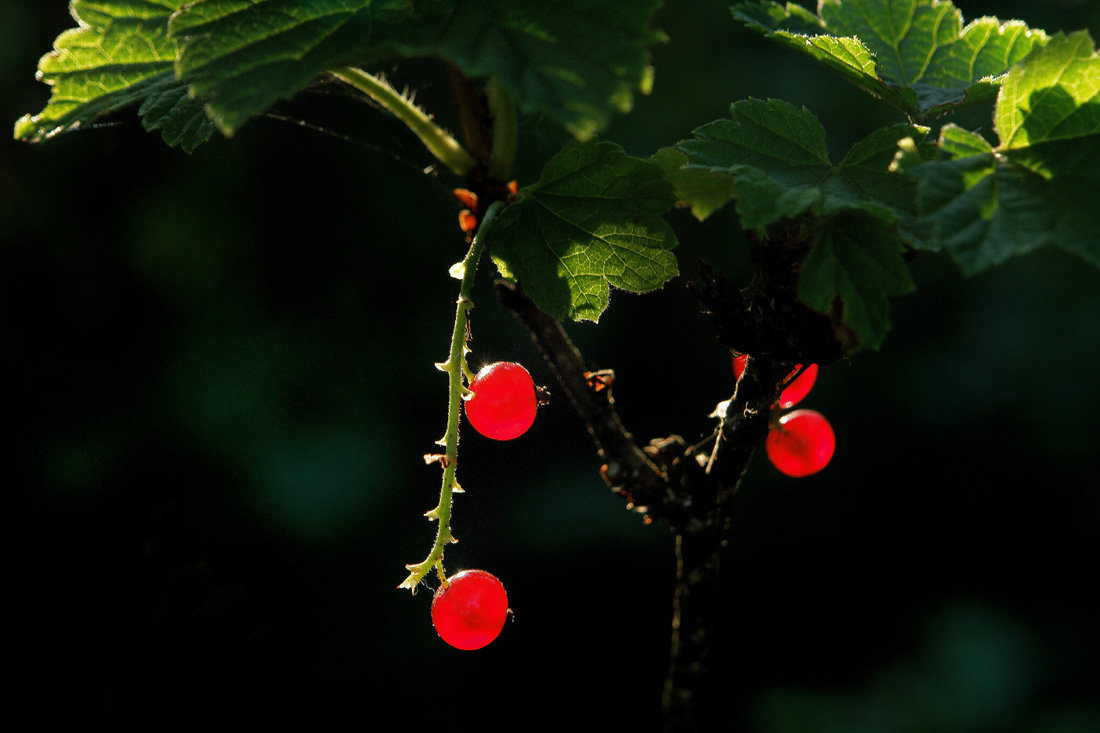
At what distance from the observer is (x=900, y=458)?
7.71ft

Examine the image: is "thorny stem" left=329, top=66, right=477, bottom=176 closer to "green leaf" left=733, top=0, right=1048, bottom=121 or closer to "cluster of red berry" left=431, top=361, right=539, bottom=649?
"cluster of red berry" left=431, top=361, right=539, bottom=649

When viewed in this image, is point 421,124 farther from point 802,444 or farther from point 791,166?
point 802,444

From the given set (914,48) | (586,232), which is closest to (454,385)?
(586,232)

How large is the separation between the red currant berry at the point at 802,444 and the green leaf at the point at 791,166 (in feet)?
0.94

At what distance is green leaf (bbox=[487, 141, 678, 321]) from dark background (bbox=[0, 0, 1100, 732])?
1.08m

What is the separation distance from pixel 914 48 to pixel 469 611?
0.70 meters

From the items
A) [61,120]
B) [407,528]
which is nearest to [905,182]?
[61,120]

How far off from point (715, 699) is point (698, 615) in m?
1.73

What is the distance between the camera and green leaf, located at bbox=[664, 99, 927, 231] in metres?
0.55

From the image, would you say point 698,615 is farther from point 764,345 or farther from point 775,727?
point 775,727

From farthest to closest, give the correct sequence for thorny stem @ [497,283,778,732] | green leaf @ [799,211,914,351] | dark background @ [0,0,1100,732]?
1. dark background @ [0,0,1100,732]
2. thorny stem @ [497,283,778,732]
3. green leaf @ [799,211,914,351]

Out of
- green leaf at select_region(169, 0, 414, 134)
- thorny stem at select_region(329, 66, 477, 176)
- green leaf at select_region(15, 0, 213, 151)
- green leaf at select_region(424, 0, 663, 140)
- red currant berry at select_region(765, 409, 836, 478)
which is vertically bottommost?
red currant berry at select_region(765, 409, 836, 478)

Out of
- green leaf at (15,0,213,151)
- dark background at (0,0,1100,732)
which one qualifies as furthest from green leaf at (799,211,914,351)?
A: dark background at (0,0,1100,732)

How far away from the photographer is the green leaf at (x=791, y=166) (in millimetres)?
549
